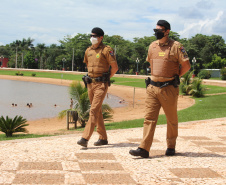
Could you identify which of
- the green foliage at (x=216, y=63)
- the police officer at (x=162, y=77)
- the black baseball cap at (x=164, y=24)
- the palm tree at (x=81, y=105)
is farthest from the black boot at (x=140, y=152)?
the green foliage at (x=216, y=63)

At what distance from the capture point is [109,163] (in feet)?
16.5

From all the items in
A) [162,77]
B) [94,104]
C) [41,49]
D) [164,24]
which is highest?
[41,49]

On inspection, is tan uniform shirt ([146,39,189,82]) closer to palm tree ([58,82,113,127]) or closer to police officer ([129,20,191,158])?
police officer ([129,20,191,158])

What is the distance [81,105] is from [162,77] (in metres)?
6.84

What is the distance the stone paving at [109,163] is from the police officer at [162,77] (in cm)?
41

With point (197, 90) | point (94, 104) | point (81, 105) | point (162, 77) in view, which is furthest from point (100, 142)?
point (197, 90)

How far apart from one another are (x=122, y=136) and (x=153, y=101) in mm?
2178

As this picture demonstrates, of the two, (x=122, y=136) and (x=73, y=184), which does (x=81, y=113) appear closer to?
(x=122, y=136)

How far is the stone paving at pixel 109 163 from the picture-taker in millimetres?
4281

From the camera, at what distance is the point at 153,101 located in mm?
5402


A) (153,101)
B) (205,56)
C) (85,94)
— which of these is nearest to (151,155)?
(153,101)

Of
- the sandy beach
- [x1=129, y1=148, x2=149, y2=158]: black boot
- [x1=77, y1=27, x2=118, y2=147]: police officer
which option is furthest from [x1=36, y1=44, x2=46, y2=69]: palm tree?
[x1=129, y1=148, x2=149, y2=158]: black boot

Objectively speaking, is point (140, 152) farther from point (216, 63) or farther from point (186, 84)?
point (216, 63)

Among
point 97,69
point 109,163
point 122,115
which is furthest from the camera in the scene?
point 122,115
